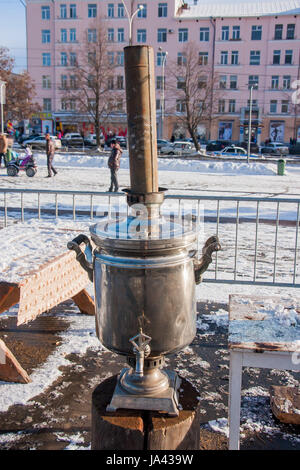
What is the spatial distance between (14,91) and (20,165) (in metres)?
26.9

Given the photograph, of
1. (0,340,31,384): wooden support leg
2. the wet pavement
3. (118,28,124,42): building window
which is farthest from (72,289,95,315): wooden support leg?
(118,28,124,42): building window

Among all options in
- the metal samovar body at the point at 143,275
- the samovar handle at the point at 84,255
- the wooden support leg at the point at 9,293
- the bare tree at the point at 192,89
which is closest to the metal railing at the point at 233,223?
the metal samovar body at the point at 143,275

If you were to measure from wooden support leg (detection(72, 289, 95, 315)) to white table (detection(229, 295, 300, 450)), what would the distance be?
2.43m

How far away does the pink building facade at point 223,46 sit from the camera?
54312 mm

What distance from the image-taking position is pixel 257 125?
55125 millimetres

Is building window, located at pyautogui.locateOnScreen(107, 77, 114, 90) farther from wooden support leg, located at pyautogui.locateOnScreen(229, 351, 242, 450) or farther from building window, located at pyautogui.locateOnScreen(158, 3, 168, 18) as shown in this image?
wooden support leg, located at pyautogui.locateOnScreen(229, 351, 242, 450)

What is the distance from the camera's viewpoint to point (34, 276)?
3.47 metres

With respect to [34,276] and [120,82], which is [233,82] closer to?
[120,82]

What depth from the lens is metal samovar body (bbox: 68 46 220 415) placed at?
2279mm

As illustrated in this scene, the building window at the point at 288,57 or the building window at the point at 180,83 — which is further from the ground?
the building window at the point at 288,57

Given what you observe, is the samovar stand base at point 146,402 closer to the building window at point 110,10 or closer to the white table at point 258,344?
the white table at point 258,344

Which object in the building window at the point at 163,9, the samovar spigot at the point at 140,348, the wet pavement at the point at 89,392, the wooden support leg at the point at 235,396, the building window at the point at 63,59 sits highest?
the building window at the point at 163,9

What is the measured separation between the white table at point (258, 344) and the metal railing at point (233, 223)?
0.73 metres
